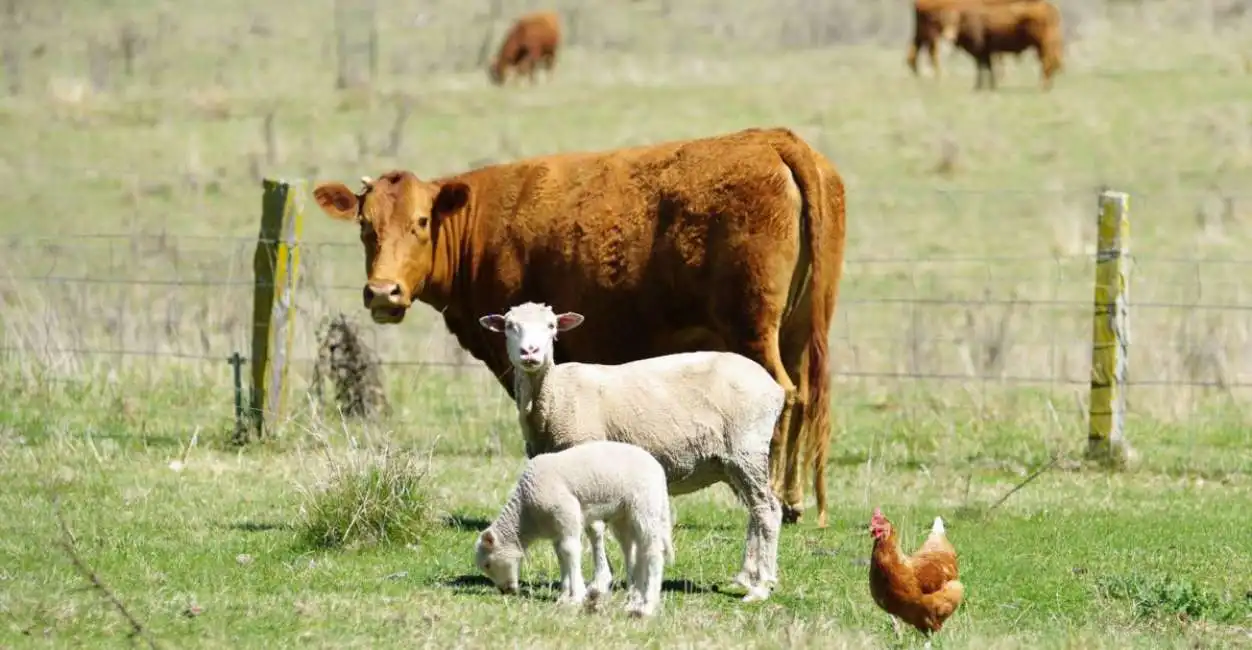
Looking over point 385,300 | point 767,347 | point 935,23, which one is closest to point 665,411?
point 767,347

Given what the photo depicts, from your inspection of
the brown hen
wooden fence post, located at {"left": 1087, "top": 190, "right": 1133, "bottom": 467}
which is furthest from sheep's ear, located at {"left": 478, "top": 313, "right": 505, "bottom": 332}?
wooden fence post, located at {"left": 1087, "top": 190, "right": 1133, "bottom": 467}

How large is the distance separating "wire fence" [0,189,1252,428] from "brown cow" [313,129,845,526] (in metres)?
2.81

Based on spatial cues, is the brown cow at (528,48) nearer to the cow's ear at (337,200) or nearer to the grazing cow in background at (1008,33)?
the grazing cow in background at (1008,33)

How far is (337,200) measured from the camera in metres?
11.4

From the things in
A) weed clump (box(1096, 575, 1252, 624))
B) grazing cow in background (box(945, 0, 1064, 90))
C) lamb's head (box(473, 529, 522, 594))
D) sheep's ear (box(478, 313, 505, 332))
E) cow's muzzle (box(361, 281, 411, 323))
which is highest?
grazing cow in background (box(945, 0, 1064, 90))

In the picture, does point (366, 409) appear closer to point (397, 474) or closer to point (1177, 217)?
point (397, 474)

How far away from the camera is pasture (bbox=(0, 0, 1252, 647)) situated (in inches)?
334

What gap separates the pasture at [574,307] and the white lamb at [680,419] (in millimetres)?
406

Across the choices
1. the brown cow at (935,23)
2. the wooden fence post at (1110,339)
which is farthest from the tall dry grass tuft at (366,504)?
the brown cow at (935,23)

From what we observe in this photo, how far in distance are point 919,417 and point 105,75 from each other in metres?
27.5

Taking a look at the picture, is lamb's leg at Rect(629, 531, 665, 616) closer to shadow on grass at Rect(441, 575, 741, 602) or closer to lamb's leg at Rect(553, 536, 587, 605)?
lamb's leg at Rect(553, 536, 587, 605)

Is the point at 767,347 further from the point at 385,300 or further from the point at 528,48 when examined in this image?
the point at 528,48

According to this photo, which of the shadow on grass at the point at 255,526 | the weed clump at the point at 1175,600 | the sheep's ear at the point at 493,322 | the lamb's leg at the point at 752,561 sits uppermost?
the sheep's ear at the point at 493,322

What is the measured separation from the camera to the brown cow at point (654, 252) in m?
10.5
